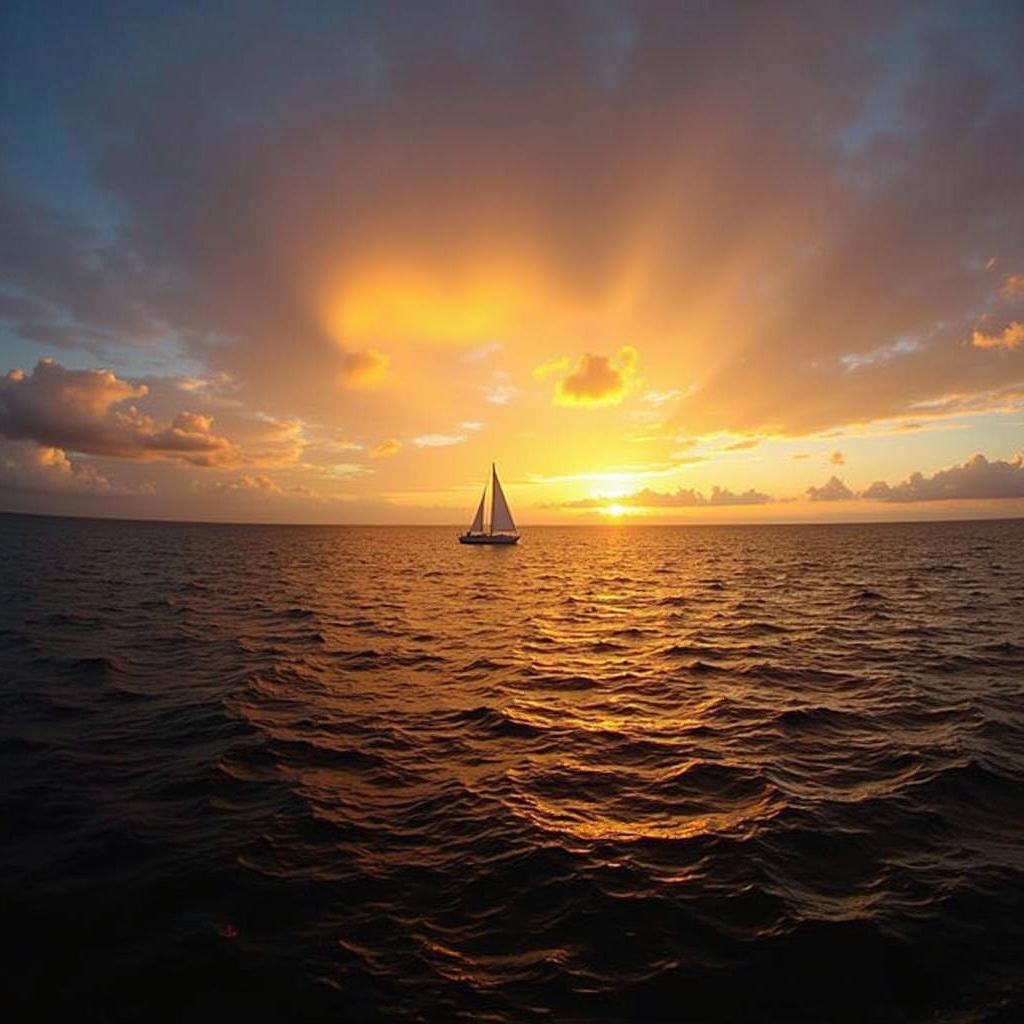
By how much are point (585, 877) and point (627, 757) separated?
5237mm

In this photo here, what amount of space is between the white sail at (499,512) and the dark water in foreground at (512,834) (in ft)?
306

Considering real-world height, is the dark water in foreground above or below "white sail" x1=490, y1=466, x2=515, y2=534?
below

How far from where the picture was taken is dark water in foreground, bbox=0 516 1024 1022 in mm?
6625

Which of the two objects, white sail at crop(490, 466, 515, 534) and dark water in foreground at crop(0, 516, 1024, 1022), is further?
white sail at crop(490, 466, 515, 534)

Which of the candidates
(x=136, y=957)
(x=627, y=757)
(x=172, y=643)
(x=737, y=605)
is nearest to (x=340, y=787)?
(x=136, y=957)

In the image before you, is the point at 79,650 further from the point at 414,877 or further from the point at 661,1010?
the point at 661,1010

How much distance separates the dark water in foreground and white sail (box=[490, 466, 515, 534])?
93372 mm

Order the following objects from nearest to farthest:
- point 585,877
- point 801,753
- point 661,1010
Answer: point 661,1010
point 585,877
point 801,753

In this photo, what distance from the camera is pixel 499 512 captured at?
11950 cm

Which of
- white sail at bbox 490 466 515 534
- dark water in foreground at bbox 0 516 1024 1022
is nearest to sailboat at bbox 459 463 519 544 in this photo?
white sail at bbox 490 466 515 534

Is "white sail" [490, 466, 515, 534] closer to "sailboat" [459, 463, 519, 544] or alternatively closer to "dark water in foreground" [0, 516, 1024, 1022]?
"sailboat" [459, 463, 519, 544]

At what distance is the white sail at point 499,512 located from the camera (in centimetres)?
11731

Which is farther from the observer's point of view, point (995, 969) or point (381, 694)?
point (381, 694)

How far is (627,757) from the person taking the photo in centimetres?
1367
